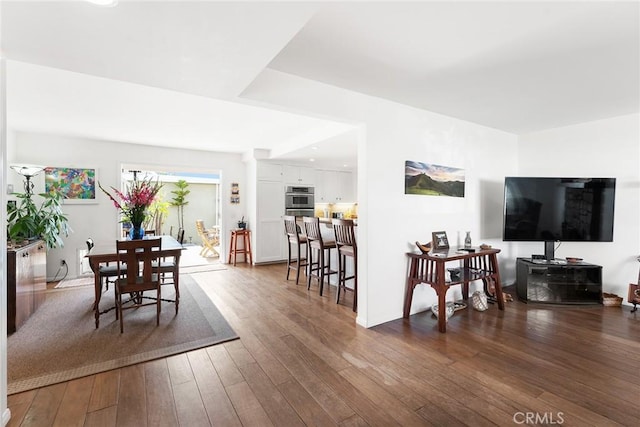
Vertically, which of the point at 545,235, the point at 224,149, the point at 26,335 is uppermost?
the point at 224,149

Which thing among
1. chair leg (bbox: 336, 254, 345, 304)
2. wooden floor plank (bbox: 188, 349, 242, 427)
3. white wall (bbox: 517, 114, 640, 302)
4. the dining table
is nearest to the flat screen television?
white wall (bbox: 517, 114, 640, 302)

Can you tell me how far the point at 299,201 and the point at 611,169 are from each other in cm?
511

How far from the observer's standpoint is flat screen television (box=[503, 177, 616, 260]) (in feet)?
12.0

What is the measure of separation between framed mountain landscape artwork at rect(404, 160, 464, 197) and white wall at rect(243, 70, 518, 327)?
7 cm

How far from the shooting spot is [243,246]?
20.7 ft

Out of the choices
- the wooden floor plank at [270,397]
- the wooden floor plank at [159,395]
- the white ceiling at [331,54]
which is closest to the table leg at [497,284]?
the white ceiling at [331,54]

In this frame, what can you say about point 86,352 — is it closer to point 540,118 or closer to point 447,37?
point 447,37

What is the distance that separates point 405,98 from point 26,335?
443cm

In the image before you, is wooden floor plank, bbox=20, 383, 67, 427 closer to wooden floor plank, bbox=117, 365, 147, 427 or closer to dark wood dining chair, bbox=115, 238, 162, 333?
wooden floor plank, bbox=117, 365, 147, 427

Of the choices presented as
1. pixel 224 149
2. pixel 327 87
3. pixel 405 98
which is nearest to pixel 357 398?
pixel 327 87

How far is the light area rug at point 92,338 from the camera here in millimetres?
2227

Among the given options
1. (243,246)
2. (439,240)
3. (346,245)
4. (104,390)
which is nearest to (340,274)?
(346,245)

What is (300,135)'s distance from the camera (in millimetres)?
4719

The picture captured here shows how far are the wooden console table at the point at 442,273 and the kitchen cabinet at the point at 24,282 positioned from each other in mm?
4022
